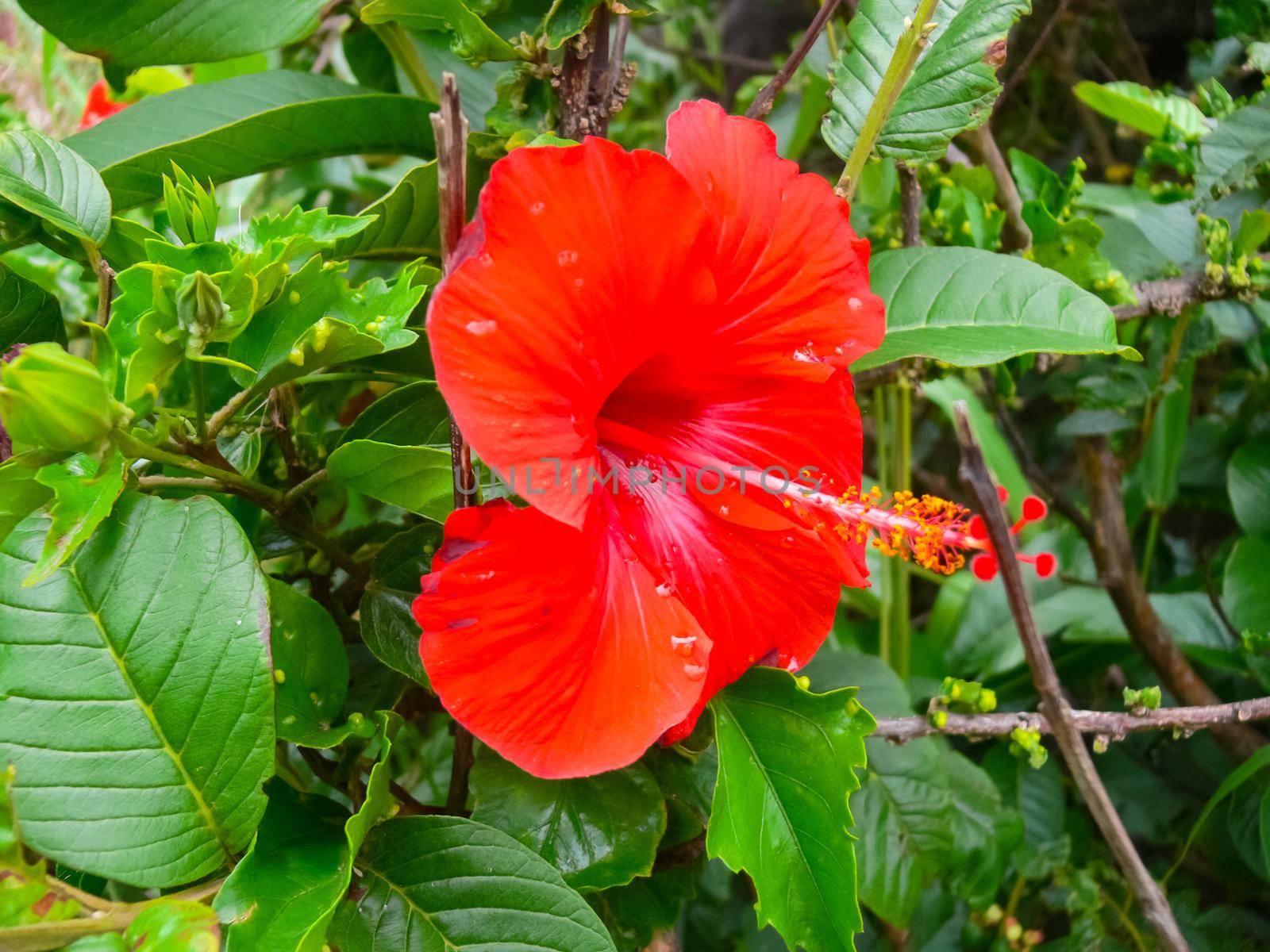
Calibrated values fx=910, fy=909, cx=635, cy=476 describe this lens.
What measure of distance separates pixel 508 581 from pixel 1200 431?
1.09 m

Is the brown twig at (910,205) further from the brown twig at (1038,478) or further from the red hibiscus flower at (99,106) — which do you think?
the red hibiscus flower at (99,106)

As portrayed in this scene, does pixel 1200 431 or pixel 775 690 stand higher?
pixel 775 690

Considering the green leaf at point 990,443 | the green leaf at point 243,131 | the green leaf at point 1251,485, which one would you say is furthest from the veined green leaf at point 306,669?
the green leaf at point 1251,485

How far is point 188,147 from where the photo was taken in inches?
26.0

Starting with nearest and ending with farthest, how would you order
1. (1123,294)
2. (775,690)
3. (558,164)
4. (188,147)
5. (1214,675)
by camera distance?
(558,164) < (775,690) < (188,147) < (1123,294) < (1214,675)

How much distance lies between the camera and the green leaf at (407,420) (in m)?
0.57

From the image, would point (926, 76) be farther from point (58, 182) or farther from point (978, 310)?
point (58, 182)

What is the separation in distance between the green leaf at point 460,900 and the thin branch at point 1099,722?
27cm

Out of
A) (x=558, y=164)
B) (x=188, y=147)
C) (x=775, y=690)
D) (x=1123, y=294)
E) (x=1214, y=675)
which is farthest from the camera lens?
(x=1214, y=675)

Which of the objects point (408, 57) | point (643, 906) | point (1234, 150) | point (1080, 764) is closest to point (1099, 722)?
point (1080, 764)

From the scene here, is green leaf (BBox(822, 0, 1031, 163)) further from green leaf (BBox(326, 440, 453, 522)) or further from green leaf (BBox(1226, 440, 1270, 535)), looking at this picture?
green leaf (BBox(1226, 440, 1270, 535))

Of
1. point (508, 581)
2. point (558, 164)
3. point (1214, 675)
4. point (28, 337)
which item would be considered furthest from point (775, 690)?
point (1214, 675)

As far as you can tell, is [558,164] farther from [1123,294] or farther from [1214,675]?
[1214,675]

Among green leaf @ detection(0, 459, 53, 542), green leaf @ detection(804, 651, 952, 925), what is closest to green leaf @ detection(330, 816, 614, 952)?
Answer: green leaf @ detection(0, 459, 53, 542)
